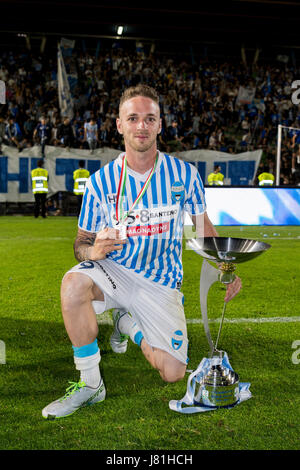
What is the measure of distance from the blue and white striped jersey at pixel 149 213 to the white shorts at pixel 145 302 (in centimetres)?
6

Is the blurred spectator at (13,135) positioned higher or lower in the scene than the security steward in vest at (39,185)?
higher

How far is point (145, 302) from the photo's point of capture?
104 inches

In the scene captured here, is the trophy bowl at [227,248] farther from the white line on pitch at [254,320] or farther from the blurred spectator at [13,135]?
the blurred spectator at [13,135]

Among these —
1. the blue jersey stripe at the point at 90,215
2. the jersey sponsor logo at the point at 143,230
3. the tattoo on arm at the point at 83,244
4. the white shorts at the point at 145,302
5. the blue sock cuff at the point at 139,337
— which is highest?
the blue jersey stripe at the point at 90,215

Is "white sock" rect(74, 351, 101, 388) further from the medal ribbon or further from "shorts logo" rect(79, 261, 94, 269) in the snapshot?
the medal ribbon

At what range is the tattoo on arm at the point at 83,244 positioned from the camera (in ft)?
8.68

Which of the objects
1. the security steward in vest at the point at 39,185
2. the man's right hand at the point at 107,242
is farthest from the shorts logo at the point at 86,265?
the security steward in vest at the point at 39,185

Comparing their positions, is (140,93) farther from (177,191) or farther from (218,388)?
(218,388)

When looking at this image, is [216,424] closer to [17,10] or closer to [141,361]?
[141,361]

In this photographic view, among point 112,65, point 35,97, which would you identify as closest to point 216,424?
point 35,97

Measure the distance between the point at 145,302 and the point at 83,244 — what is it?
50 cm

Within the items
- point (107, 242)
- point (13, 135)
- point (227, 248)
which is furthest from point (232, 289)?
point (13, 135)

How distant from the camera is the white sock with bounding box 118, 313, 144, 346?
9.05 ft
